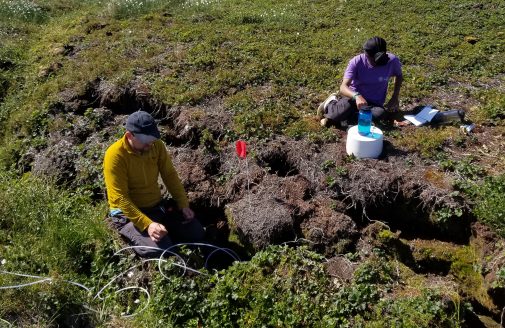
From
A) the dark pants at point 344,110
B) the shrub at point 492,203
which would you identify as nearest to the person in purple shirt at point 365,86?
the dark pants at point 344,110

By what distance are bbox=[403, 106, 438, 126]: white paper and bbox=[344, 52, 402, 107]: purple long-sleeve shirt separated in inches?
16.3

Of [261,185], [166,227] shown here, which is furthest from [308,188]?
[166,227]

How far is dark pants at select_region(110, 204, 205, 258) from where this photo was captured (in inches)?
165

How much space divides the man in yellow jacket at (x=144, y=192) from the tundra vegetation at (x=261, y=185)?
22cm

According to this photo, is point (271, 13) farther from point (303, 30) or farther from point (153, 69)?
point (153, 69)

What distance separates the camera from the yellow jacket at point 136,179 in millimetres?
4070

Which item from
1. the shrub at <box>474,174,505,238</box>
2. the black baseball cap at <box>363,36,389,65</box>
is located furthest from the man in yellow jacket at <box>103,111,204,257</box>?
the black baseball cap at <box>363,36,389,65</box>

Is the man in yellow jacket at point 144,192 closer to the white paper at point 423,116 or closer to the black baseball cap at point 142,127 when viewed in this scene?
the black baseball cap at point 142,127

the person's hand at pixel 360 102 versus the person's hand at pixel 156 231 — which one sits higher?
the person's hand at pixel 360 102

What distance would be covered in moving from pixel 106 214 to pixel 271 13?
7.13 m

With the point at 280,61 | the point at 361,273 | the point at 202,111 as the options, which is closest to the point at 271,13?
the point at 280,61

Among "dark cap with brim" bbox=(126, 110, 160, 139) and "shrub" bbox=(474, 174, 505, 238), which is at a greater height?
"dark cap with brim" bbox=(126, 110, 160, 139)

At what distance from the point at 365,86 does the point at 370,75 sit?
0.54 feet

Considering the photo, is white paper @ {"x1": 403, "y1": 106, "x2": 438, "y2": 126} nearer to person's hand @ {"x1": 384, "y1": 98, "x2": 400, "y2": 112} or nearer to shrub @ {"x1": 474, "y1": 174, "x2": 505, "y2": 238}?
person's hand @ {"x1": 384, "y1": 98, "x2": 400, "y2": 112}
